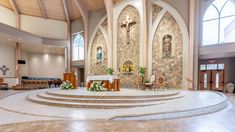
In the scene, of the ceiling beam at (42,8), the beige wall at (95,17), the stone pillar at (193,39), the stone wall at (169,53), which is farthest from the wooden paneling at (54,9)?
the stone pillar at (193,39)

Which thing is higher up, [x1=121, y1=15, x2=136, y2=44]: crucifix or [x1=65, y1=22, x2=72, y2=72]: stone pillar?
[x1=121, y1=15, x2=136, y2=44]: crucifix

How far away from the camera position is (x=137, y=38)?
34.5 feet

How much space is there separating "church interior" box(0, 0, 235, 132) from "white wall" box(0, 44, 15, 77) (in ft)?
0.24

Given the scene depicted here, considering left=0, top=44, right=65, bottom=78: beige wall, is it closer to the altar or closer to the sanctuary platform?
the altar

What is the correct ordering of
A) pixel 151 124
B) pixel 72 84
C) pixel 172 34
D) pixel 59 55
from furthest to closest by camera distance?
pixel 59 55 < pixel 172 34 < pixel 72 84 < pixel 151 124

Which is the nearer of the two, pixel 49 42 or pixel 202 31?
pixel 202 31

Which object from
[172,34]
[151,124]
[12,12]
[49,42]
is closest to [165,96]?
[151,124]

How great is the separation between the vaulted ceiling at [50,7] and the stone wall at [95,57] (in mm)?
2188

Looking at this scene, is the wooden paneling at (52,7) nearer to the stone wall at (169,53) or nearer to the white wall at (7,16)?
the white wall at (7,16)

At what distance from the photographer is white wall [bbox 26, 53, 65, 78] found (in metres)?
15.1

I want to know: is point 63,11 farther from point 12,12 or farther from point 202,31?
point 202,31

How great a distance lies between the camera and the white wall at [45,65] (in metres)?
15.1

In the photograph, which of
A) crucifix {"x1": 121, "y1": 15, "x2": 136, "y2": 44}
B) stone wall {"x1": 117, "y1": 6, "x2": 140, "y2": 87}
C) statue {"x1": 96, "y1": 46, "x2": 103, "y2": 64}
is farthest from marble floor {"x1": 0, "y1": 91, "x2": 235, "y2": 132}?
statue {"x1": 96, "y1": 46, "x2": 103, "y2": 64}

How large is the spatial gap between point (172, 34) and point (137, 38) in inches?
84.6
